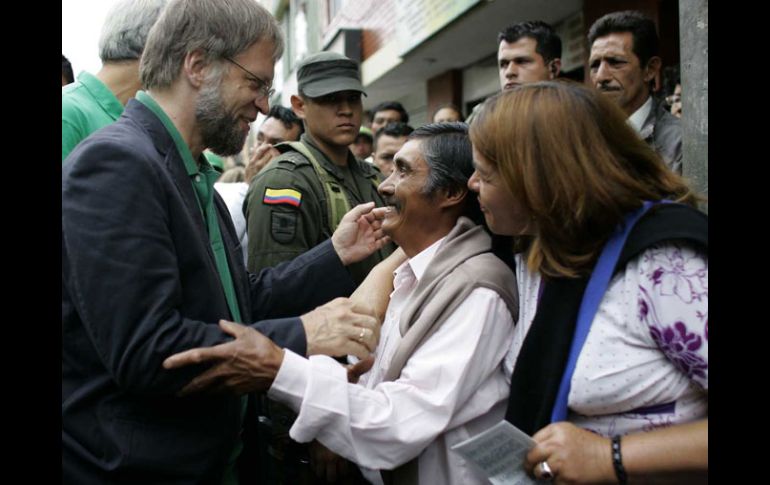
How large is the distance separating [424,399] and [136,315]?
0.81 meters

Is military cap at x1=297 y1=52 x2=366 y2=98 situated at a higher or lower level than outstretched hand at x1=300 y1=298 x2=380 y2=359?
higher

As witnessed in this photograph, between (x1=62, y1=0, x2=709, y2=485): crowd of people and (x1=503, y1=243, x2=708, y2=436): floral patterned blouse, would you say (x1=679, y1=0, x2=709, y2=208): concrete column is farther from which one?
(x1=503, y1=243, x2=708, y2=436): floral patterned blouse

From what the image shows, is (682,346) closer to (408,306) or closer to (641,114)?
(408,306)

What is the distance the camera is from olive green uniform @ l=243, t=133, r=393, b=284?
3.11 meters

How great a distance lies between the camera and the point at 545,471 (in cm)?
169

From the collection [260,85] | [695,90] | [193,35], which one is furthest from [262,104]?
[695,90]

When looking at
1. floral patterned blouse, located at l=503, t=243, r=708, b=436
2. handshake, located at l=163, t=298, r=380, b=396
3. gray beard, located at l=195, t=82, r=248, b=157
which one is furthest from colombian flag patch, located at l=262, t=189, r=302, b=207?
floral patterned blouse, located at l=503, t=243, r=708, b=436

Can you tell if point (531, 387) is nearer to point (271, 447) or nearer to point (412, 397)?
point (412, 397)

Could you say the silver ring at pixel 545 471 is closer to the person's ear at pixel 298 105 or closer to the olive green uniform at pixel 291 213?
the olive green uniform at pixel 291 213

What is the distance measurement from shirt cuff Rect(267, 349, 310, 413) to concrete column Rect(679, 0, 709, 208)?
154 cm

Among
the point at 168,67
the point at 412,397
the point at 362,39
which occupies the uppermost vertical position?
the point at 362,39

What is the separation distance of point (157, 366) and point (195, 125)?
78 centimetres

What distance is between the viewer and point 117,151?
173 cm

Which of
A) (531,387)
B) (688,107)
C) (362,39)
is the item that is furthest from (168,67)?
(362,39)
